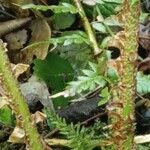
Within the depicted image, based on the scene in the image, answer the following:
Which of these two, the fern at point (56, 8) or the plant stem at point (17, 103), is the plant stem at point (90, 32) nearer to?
the fern at point (56, 8)

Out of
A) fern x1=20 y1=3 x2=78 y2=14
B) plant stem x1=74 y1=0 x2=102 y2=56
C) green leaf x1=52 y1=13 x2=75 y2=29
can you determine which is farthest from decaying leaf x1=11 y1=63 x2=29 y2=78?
green leaf x1=52 y1=13 x2=75 y2=29

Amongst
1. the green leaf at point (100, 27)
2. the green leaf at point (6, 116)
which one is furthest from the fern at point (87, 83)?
the green leaf at point (6, 116)

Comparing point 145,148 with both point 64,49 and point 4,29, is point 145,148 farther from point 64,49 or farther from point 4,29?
point 4,29

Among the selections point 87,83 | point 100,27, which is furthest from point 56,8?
point 87,83

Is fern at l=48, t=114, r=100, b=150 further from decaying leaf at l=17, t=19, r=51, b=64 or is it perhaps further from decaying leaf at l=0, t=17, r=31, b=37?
decaying leaf at l=0, t=17, r=31, b=37

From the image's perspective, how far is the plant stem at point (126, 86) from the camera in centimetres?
88

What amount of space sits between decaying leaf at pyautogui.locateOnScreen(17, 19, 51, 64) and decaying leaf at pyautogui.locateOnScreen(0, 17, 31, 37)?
0.04 meters

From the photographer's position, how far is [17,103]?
1.00 m

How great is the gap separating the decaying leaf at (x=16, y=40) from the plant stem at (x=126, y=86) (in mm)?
660

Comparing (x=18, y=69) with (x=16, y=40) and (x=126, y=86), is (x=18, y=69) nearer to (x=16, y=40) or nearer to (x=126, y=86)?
(x=126, y=86)

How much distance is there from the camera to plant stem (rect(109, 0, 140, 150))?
88 centimetres

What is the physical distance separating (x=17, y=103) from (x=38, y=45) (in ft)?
1.78

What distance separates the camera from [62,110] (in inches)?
54.3

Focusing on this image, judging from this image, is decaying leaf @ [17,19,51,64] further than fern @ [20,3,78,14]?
Yes
